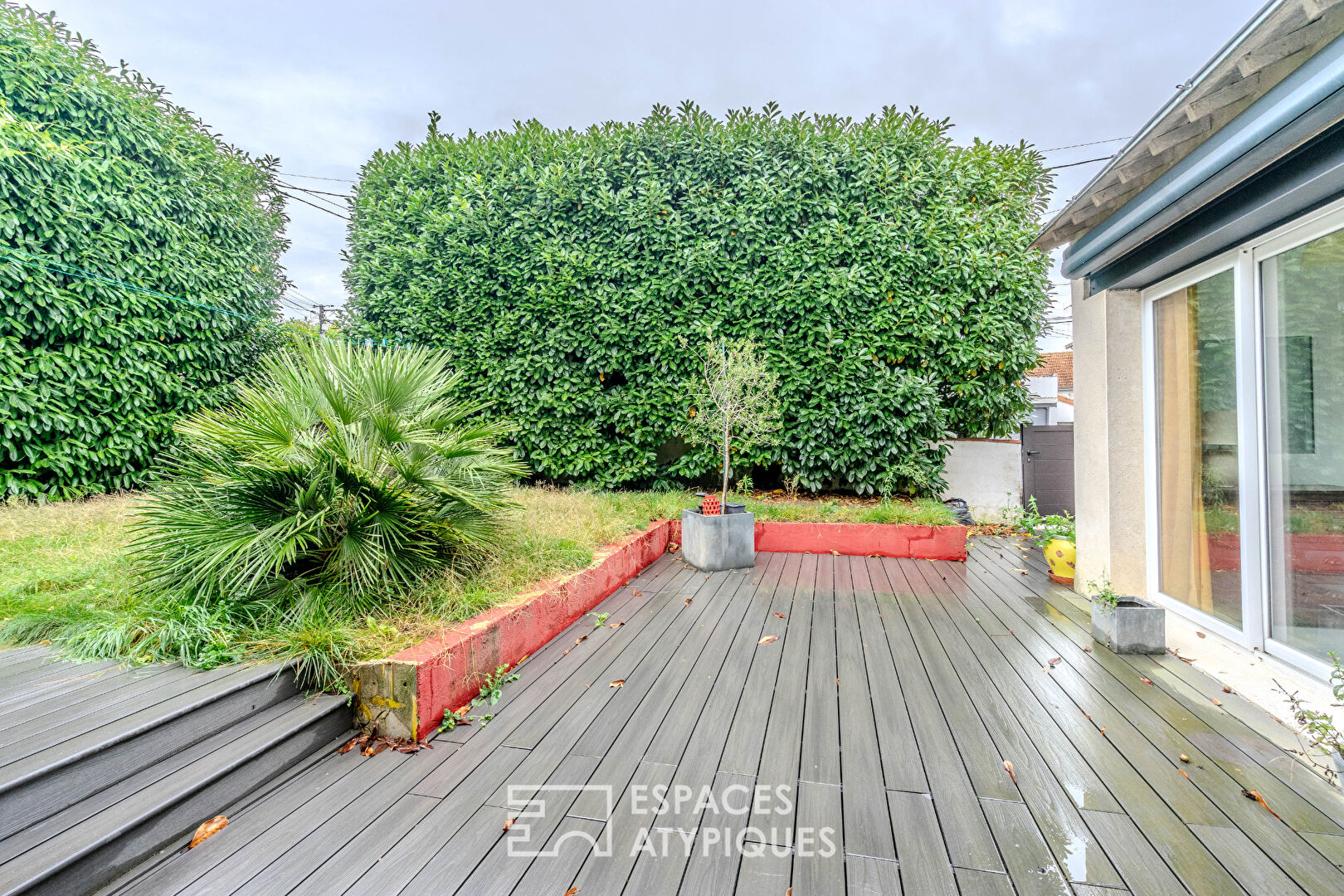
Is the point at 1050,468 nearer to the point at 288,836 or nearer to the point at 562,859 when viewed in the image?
the point at 562,859

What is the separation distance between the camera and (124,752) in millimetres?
1477

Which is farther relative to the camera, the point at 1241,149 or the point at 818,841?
the point at 1241,149

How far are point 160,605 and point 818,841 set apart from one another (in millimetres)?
2608

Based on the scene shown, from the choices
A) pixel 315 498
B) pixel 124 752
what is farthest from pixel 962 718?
pixel 315 498

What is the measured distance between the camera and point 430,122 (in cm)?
599

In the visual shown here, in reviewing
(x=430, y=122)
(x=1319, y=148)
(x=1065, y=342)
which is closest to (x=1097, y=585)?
(x=1319, y=148)

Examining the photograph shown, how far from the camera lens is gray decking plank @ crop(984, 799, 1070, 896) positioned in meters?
1.30

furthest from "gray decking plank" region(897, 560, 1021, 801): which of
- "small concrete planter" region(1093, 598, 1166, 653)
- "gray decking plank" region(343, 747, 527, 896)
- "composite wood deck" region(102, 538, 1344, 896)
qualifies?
"gray decking plank" region(343, 747, 527, 896)

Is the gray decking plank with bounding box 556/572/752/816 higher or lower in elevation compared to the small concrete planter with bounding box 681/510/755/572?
lower

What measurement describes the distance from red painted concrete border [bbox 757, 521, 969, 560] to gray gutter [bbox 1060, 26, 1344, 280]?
2.49m

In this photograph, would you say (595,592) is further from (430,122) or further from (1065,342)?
(1065,342)

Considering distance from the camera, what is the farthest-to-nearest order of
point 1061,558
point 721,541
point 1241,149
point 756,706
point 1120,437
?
point 721,541 < point 1061,558 < point 1120,437 < point 756,706 < point 1241,149

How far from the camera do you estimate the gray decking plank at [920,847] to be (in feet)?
4.31

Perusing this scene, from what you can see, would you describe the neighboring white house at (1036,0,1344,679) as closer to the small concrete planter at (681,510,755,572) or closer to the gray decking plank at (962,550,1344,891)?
the gray decking plank at (962,550,1344,891)
